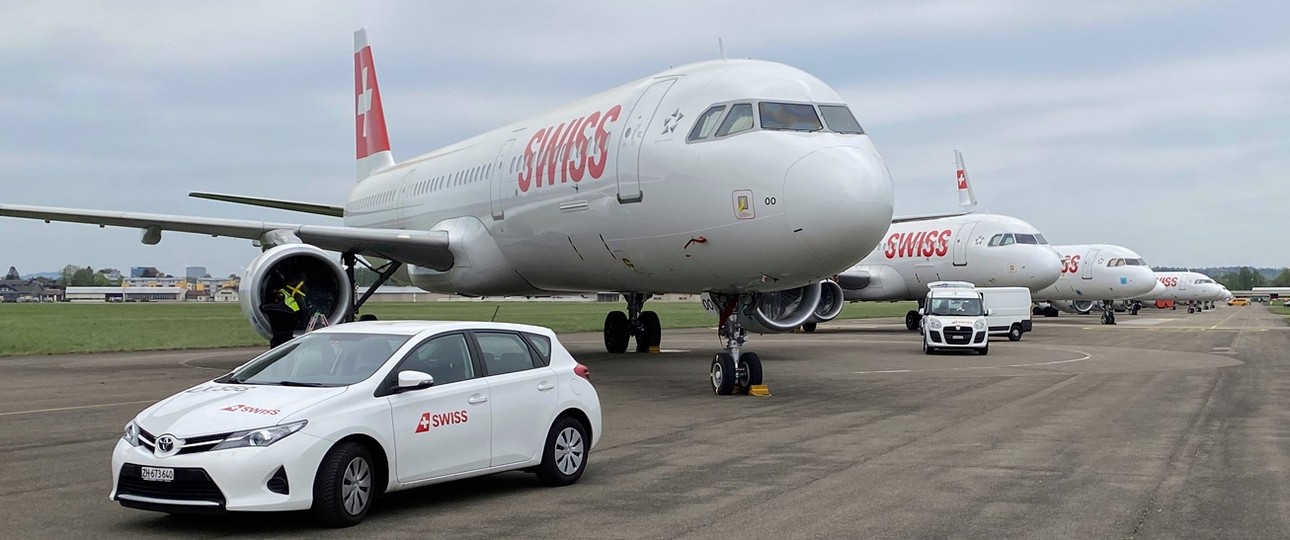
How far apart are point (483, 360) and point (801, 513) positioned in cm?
257

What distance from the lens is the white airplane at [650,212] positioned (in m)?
14.4

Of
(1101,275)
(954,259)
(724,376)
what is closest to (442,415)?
(724,376)

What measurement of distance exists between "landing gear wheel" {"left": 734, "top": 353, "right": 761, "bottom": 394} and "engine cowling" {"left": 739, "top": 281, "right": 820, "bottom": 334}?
2.94 meters

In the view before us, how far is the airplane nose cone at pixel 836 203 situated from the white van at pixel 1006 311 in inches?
889

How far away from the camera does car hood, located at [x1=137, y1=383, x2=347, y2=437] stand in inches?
286

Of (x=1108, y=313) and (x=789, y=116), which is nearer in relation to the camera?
(x=789, y=116)

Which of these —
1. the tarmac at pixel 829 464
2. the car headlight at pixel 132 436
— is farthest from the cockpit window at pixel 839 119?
the car headlight at pixel 132 436

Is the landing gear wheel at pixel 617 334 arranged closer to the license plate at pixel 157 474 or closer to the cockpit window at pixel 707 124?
the cockpit window at pixel 707 124

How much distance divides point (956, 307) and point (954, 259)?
34.2 feet

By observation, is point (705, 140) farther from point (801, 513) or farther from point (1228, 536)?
point (1228, 536)

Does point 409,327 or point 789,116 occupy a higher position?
point 789,116

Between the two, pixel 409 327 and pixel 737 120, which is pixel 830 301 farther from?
pixel 409 327

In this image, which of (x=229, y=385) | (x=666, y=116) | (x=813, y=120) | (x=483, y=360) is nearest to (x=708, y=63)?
(x=666, y=116)

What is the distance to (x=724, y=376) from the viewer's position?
53.6 feet
